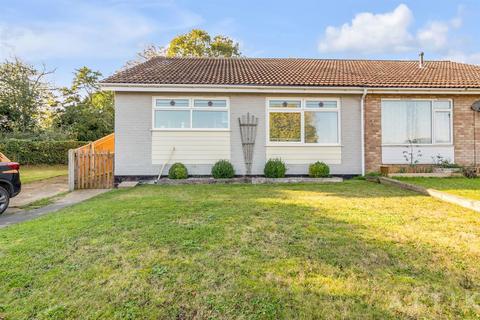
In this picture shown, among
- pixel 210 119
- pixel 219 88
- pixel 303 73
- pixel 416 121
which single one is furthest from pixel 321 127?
pixel 210 119

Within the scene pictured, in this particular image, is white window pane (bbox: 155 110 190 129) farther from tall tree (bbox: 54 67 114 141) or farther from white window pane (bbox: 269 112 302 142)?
tall tree (bbox: 54 67 114 141)

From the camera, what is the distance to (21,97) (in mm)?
25656

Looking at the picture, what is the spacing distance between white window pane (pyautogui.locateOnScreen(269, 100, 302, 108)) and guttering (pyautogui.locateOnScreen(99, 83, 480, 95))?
1.58 ft

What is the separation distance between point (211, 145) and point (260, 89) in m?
2.89

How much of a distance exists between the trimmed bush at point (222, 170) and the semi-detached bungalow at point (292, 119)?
42 centimetres

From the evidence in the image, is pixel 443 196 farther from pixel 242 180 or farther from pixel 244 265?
pixel 242 180

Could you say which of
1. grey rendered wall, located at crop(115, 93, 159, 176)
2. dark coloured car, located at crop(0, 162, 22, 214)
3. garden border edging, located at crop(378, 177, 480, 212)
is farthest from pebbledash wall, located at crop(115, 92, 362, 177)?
dark coloured car, located at crop(0, 162, 22, 214)

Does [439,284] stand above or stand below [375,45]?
below

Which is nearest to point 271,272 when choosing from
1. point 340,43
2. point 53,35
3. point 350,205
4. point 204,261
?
point 204,261

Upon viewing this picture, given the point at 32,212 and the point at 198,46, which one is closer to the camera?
the point at 32,212

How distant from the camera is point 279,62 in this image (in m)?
15.3

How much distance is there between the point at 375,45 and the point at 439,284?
29825 millimetres

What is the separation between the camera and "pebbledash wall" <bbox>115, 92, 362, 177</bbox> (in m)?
10.8

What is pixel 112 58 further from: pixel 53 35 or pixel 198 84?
pixel 198 84
